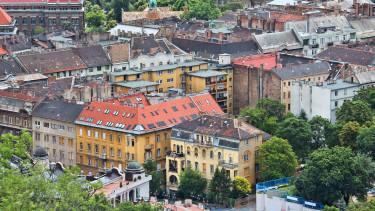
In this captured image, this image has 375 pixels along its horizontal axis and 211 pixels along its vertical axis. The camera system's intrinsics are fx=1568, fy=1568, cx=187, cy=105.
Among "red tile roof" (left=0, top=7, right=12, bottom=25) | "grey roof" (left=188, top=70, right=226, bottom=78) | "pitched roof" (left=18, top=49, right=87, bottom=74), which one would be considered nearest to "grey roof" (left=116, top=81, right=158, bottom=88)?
"grey roof" (left=188, top=70, right=226, bottom=78)

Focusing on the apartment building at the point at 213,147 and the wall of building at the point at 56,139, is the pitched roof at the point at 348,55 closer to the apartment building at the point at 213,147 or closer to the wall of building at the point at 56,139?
the apartment building at the point at 213,147

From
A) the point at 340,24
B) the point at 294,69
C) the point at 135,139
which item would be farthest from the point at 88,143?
the point at 340,24

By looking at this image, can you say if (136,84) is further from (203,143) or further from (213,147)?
(213,147)

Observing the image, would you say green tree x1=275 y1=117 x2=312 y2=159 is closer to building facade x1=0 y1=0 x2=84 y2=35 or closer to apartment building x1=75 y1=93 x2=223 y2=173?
apartment building x1=75 y1=93 x2=223 y2=173

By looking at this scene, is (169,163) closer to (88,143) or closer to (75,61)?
(88,143)

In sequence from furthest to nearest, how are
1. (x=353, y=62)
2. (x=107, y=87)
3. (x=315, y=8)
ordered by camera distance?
(x=315, y=8)
(x=353, y=62)
(x=107, y=87)

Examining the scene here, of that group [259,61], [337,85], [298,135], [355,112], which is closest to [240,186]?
[298,135]

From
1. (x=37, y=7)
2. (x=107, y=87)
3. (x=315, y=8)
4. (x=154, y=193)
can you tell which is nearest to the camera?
(x=154, y=193)
